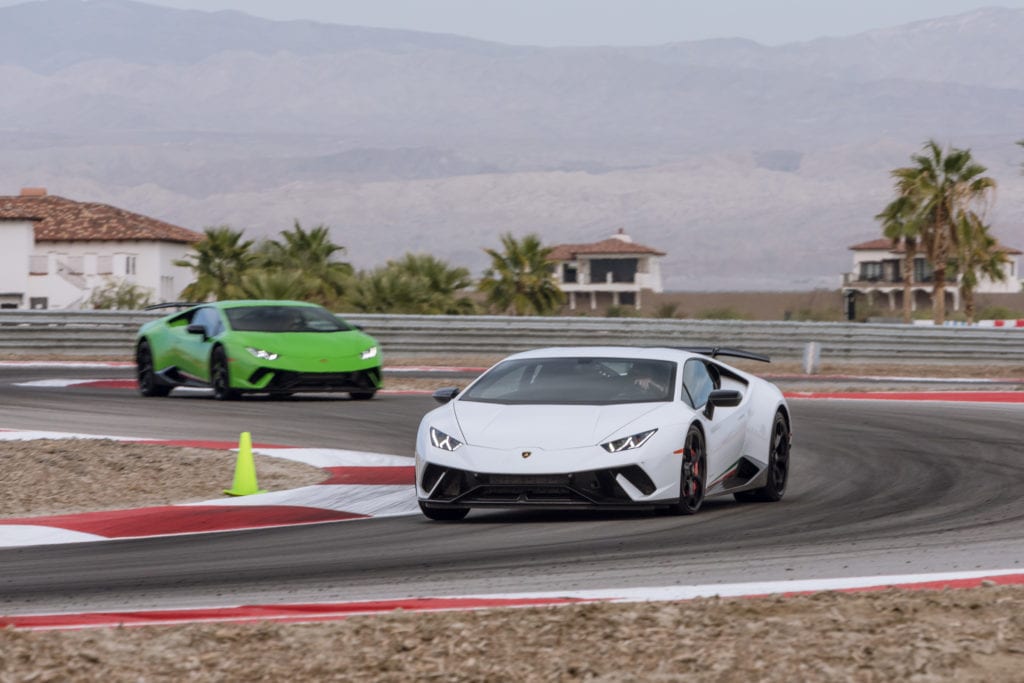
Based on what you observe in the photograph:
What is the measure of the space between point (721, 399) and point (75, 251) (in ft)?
297

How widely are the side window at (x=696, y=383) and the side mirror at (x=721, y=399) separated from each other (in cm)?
7

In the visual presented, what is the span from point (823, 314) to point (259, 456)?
283 feet

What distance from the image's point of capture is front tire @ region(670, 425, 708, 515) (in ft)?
36.2

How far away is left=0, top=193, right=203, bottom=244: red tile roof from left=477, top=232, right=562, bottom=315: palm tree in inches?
987

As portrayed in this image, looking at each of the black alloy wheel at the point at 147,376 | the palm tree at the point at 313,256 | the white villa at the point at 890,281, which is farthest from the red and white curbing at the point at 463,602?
the white villa at the point at 890,281

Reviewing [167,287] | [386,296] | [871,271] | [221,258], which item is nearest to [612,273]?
[871,271]

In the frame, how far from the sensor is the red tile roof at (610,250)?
489 ft

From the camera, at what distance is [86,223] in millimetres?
100750

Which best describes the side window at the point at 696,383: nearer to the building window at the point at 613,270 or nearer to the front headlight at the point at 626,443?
the front headlight at the point at 626,443

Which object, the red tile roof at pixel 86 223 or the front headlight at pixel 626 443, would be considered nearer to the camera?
the front headlight at pixel 626 443

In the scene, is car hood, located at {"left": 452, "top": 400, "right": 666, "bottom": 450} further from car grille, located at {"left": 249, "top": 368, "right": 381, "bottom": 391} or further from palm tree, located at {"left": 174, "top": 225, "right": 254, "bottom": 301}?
palm tree, located at {"left": 174, "top": 225, "right": 254, "bottom": 301}

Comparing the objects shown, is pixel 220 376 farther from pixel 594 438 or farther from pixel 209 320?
pixel 594 438

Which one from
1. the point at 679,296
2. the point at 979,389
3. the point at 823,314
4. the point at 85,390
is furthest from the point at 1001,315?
the point at 85,390

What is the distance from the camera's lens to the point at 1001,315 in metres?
106
